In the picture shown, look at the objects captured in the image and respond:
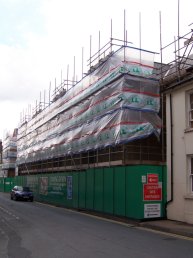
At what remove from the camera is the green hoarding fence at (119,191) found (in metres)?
18.7

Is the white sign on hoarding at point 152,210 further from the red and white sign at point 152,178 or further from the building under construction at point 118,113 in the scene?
the building under construction at point 118,113

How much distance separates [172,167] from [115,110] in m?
5.51

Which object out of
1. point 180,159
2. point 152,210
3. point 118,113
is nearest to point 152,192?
point 152,210

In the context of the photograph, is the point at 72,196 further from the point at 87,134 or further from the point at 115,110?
the point at 115,110

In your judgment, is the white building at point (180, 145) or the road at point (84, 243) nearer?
the road at point (84, 243)

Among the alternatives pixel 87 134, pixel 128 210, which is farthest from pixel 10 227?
pixel 87 134

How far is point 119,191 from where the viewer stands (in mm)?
20703

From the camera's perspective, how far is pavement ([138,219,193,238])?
1446 cm

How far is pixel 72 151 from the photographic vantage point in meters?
29.5

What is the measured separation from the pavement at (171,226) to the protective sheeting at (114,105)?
18.0 feet

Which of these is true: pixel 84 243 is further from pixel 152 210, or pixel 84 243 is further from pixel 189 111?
pixel 189 111

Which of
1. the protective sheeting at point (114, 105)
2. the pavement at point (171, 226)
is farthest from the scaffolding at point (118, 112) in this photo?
the pavement at point (171, 226)

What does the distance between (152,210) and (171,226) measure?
8.22 ft

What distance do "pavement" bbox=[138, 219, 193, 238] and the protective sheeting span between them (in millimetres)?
5476
